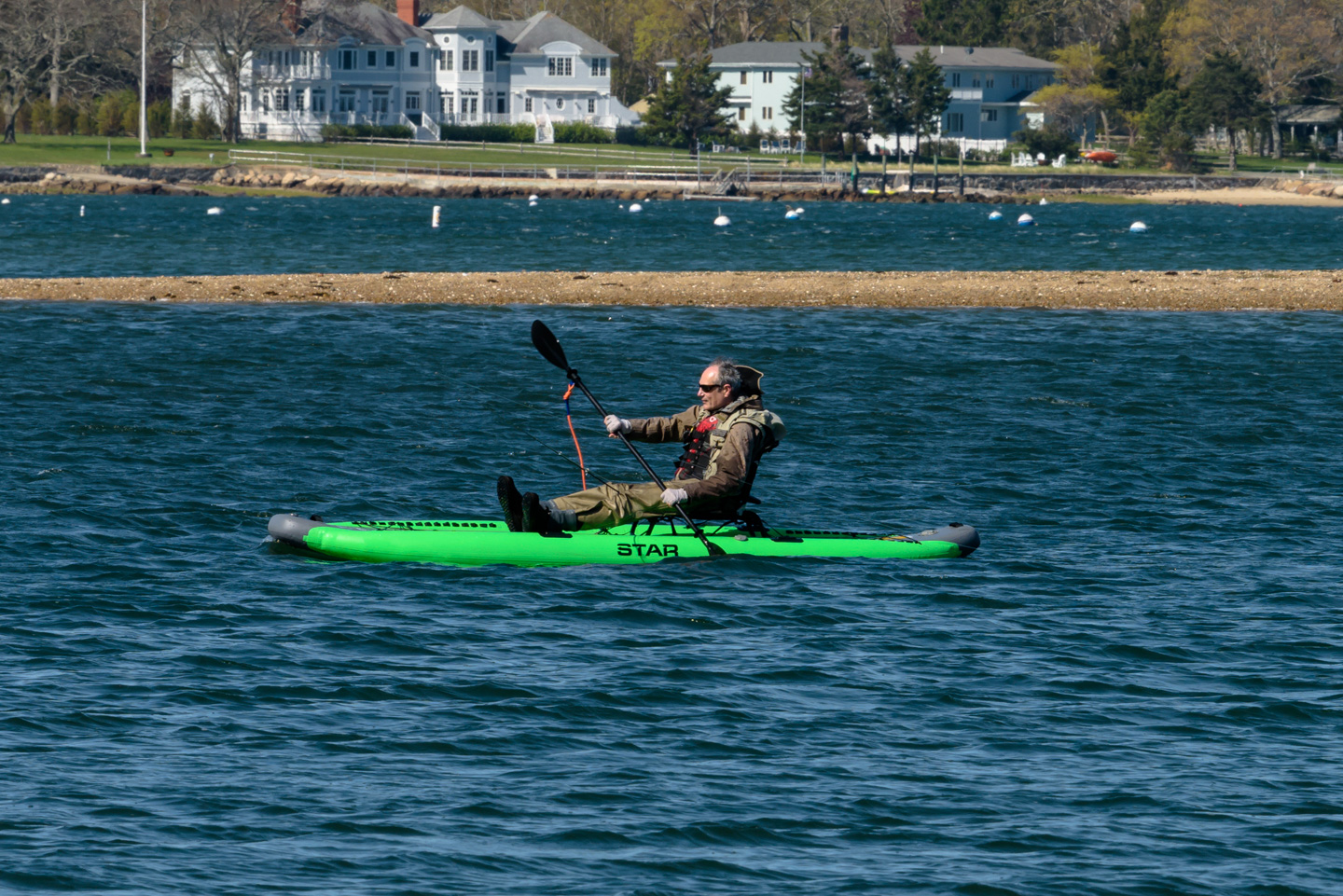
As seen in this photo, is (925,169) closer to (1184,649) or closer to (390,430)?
(390,430)

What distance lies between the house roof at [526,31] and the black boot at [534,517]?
12899 cm

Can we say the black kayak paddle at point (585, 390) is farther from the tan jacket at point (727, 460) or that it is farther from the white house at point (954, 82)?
the white house at point (954, 82)

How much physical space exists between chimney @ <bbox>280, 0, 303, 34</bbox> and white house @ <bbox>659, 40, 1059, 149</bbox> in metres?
30.0

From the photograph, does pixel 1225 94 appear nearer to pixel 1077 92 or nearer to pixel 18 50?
pixel 1077 92

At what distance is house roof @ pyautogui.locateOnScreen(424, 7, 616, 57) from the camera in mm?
140625

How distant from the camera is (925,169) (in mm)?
133625

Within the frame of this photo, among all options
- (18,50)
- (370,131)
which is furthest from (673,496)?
(370,131)

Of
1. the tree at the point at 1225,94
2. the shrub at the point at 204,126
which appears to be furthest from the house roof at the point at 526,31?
the tree at the point at 1225,94

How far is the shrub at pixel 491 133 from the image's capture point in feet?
453

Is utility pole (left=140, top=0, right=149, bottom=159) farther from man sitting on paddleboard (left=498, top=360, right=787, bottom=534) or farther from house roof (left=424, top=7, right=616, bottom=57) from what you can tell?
man sitting on paddleboard (left=498, top=360, right=787, bottom=534)

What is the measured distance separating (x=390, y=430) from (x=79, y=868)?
14.6m

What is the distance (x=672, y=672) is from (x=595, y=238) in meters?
56.1

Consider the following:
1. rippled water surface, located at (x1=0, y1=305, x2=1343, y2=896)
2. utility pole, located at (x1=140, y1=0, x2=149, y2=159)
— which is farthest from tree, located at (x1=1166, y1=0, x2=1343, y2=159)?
rippled water surface, located at (x1=0, y1=305, x2=1343, y2=896)

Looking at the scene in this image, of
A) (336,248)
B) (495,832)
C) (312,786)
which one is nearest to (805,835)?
(495,832)
